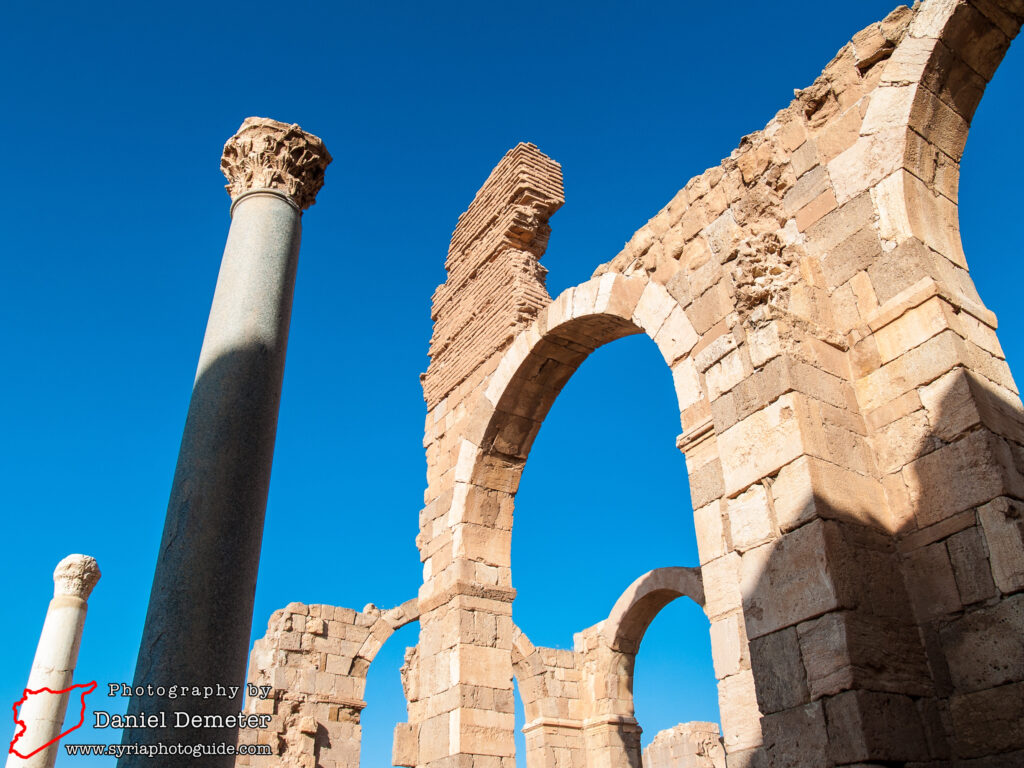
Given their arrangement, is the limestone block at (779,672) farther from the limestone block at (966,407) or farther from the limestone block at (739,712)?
the limestone block at (966,407)

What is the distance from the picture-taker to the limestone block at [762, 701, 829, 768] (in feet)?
11.6

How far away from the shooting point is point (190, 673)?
322 centimetres

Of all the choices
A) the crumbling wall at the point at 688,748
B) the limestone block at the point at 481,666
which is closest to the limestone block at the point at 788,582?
the limestone block at the point at 481,666

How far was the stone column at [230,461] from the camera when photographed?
3254 millimetres

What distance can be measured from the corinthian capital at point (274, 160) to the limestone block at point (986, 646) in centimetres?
429

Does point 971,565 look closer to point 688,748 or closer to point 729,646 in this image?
point 729,646

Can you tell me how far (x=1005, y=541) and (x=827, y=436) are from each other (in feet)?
3.09

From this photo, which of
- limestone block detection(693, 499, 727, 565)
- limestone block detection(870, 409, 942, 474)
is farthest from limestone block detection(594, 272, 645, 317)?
limestone block detection(870, 409, 942, 474)

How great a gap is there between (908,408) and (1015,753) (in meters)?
1.74

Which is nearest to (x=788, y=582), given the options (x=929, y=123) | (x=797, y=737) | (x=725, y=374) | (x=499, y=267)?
(x=797, y=737)

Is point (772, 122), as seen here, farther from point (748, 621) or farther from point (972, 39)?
point (748, 621)

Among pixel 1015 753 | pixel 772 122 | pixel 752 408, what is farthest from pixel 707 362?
pixel 1015 753

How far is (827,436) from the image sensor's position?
4.30m

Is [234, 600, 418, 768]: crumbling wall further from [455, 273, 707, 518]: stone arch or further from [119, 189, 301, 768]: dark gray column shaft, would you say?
[119, 189, 301, 768]: dark gray column shaft
